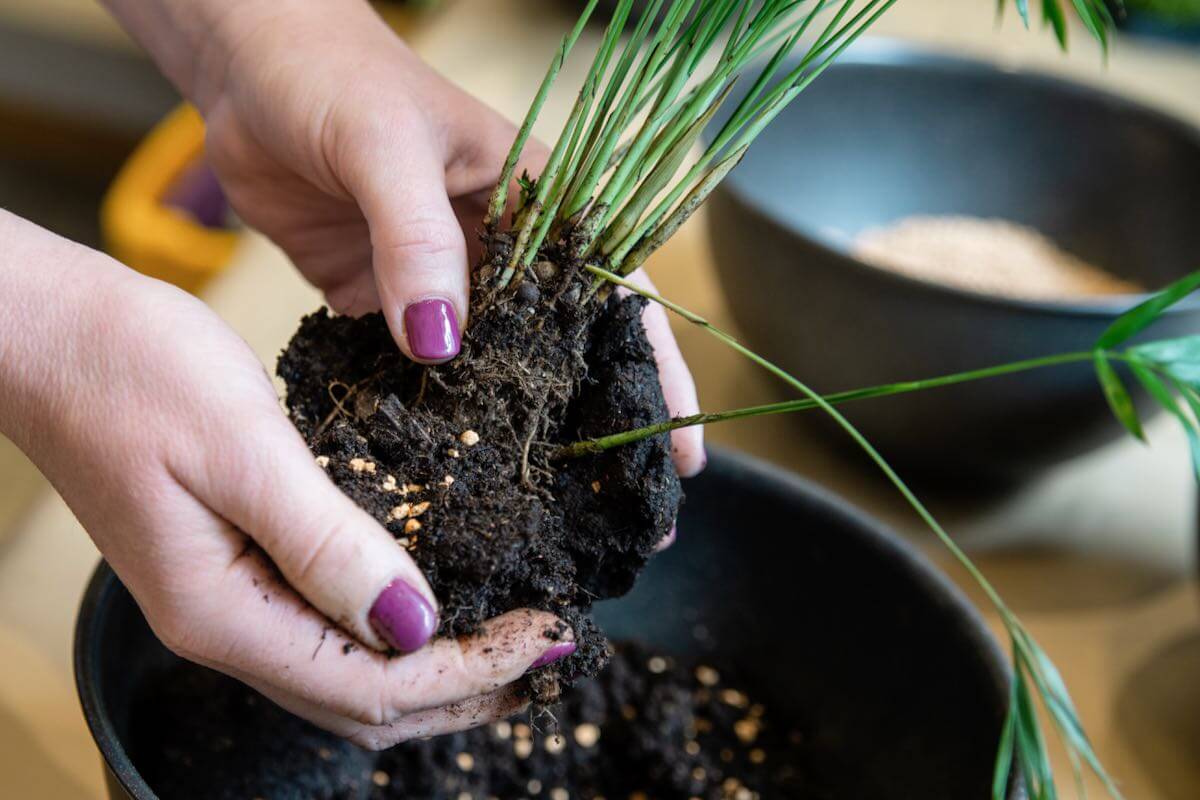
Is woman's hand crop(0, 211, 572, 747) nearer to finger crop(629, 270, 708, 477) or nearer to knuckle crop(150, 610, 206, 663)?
knuckle crop(150, 610, 206, 663)

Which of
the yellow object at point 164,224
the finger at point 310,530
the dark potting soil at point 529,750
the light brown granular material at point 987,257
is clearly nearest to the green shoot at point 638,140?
the finger at point 310,530

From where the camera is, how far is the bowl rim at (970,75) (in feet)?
2.47

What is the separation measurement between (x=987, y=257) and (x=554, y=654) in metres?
0.74

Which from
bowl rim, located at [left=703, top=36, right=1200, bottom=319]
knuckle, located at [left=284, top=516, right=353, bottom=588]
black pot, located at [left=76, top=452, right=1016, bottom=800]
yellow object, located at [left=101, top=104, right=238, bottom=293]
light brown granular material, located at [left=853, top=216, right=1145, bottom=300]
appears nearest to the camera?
knuckle, located at [left=284, top=516, right=353, bottom=588]

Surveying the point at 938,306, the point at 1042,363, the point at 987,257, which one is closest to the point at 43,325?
the point at 1042,363

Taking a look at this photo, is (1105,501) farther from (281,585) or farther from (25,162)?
(25,162)

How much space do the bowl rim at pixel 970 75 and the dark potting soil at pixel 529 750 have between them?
0.31 m

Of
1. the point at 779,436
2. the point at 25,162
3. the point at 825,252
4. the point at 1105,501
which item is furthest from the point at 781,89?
the point at 25,162

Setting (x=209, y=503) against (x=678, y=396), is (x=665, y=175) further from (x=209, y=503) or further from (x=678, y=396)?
(x=209, y=503)

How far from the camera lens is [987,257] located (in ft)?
3.44

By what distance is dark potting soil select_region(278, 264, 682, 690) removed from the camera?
1.58 ft

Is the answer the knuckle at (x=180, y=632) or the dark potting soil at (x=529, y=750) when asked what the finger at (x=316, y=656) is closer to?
the knuckle at (x=180, y=632)

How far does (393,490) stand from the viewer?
49 centimetres

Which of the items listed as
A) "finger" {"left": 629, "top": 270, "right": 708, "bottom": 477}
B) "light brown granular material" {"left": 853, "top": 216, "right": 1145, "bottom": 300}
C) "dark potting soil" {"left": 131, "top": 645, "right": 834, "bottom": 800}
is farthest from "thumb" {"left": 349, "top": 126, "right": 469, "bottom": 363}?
"light brown granular material" {"left": 853, "top": 216, "right": 1145, "bottom": 300}
